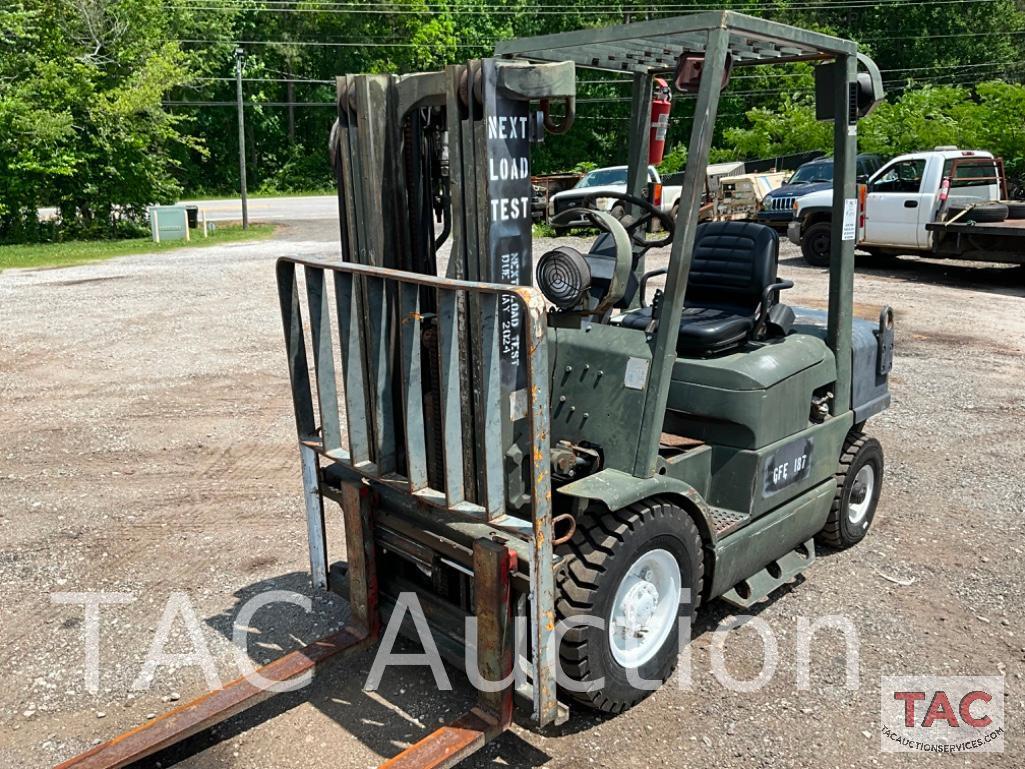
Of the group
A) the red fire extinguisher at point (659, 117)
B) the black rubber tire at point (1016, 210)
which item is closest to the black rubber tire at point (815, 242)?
the black rubber tire at point (1016, 210)

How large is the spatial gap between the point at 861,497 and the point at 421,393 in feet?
10.6

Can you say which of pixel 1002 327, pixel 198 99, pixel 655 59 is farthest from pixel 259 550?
pixel 198 99

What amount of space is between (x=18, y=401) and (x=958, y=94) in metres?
25.1

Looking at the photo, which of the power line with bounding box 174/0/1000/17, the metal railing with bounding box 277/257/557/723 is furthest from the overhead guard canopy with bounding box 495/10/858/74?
the power line with bounding box 174/0/1000/17

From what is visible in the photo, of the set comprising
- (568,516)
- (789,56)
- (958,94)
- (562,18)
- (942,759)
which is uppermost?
(562,18)

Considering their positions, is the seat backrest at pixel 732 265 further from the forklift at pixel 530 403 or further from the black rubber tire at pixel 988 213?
the black rubber tire at pixel 988 213

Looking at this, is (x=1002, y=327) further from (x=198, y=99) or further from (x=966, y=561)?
(x=198, y=99)

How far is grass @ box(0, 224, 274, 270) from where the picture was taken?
19.3m

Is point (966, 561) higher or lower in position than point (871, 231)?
lower

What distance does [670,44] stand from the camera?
14.2 feet

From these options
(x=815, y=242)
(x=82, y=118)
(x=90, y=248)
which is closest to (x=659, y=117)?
(x=815, y=242)

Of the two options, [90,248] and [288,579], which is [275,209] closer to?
[90,248]

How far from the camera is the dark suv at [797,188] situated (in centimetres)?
2011

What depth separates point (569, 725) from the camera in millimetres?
3887
